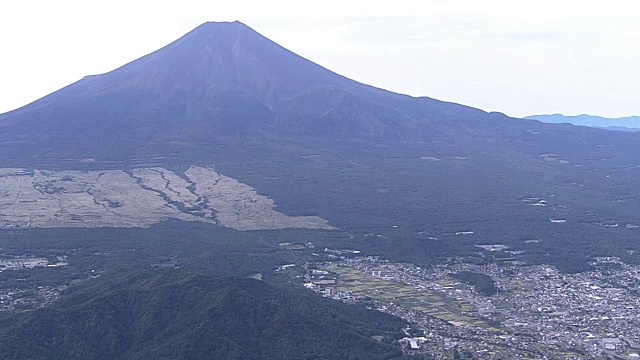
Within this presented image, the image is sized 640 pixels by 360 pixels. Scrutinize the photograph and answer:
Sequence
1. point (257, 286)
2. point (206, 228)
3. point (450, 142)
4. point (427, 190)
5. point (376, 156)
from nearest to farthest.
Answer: point (257, 286) < point (206, 228) < point (427, 190) < point (376, 156) < point (450, 142)

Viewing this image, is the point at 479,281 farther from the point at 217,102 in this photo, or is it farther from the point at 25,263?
the point at 217,102

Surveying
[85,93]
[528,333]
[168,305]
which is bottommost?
[528,333]

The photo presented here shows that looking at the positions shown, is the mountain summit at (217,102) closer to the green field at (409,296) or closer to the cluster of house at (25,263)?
the cluster of house at (25,263)

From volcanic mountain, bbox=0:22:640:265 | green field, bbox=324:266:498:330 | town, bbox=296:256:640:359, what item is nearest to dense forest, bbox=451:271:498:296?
town, bbox=296:256:640:359

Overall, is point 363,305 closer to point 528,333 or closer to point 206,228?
point 528,333

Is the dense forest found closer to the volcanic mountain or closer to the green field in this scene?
the green field

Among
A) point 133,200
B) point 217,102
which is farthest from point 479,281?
point 217,102

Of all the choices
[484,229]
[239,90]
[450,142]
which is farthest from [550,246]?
[239,90]
